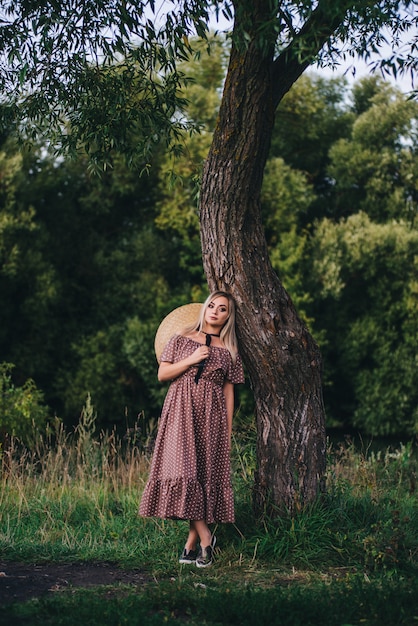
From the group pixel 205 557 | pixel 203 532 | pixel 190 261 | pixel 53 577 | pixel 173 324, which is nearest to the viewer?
pixel 53 577

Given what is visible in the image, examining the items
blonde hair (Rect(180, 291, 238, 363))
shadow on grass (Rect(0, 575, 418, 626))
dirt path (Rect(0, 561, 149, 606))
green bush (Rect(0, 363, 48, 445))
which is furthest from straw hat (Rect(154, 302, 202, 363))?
green bush (Rect(0, 363, 48, 445))

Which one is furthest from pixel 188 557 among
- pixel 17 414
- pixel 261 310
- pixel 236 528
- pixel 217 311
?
pixel 17 414

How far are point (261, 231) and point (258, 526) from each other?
91.0 inches

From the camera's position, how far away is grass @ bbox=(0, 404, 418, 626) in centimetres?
453

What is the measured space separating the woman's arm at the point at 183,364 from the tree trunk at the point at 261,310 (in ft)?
1.68

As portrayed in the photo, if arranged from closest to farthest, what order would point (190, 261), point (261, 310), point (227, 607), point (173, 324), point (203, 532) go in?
point (227, 607)
point (203, 532)
point (261, 310)
point (173, 324)
point (190, 261)

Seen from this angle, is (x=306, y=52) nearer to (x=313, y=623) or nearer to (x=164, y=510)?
(x=164, y=510)

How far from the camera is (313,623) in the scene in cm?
442

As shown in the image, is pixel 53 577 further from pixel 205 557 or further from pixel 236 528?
pixel 236 528

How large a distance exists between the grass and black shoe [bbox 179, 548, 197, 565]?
0.07 meters

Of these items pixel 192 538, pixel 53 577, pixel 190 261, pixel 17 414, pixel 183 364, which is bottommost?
pixel 53 577

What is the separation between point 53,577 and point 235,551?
1.32 m

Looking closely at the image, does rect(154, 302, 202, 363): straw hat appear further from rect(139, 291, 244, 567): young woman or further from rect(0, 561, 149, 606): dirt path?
rect(0, 561, 149, 606): dirt path

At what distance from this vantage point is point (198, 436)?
598 centimetres
